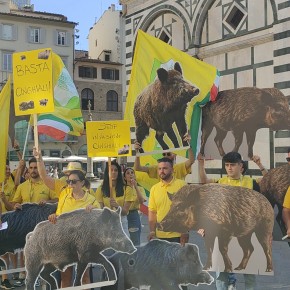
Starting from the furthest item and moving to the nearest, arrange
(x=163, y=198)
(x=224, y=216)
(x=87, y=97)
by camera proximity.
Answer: (x=87, y=97) < (x=163, y=198) < (x=224, y=216)

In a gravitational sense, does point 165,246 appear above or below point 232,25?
below

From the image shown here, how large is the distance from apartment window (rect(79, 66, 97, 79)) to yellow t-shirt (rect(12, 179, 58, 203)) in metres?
40.6

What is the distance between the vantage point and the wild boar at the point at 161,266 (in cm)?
481

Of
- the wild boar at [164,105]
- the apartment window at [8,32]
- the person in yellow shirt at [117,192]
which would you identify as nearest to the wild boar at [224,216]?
the wild boar at [164,105]

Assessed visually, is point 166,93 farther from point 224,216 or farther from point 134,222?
point 134,222

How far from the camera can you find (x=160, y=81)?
17.0 feet

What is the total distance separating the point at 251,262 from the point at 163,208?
932mm

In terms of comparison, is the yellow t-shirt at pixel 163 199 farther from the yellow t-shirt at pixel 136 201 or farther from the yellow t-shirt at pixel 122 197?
the yellow t-shirt at pixel 122 197

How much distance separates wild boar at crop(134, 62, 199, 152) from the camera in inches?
201

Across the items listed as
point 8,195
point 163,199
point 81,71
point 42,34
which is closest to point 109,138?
point 163,199

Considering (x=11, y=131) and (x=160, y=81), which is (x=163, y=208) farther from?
(x=11, y=131)

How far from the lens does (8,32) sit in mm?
44188

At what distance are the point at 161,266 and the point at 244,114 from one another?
164 centimetres

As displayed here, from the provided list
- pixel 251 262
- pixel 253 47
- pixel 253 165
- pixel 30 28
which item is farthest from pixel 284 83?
pixel 30 28
